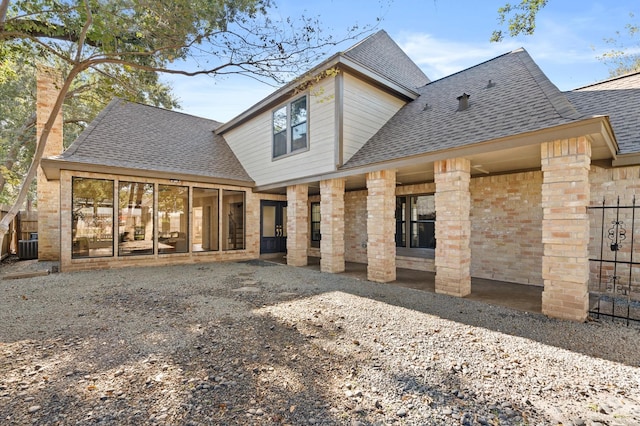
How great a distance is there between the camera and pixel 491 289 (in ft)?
22.0

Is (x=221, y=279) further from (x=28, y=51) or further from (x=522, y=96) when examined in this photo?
(x=522, y=96)

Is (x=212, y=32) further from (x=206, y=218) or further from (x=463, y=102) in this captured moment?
(x=206, y=218)

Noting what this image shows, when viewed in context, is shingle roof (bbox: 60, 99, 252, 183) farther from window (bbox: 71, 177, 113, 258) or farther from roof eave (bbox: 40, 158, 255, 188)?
window (bbox: 71, 177, 113, 258)

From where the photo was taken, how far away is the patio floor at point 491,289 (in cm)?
557

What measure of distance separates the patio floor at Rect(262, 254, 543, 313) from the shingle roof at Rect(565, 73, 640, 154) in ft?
11.1

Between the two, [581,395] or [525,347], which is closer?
[581,395]

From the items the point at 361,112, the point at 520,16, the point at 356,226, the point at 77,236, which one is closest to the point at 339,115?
the point at 361,112

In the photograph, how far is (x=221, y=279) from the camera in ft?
25.7

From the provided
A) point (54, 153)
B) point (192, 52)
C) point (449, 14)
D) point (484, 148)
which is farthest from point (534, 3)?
point (54, 153)

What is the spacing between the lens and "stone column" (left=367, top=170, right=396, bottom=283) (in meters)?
7.32

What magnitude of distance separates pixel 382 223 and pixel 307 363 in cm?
462

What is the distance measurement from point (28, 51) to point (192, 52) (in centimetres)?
306

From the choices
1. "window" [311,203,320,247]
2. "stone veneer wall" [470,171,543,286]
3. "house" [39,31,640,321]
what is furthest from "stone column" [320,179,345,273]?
"window" [311,203,320,247]

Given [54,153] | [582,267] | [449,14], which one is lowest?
[582,267]
